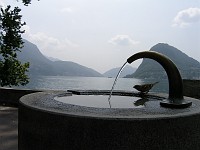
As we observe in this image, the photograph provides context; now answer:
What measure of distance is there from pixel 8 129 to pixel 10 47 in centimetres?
793

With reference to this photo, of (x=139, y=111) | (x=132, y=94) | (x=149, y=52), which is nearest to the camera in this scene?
(x=139, y=111)

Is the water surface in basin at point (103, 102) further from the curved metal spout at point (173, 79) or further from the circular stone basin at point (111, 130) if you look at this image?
the circular stone basin at point (111, 130)

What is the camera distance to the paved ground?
5.95 meters

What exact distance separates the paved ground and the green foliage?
4001mm

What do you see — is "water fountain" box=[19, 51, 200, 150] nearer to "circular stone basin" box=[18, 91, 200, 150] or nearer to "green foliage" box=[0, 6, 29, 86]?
"circular stone basin" box=[18, 91, 200, 150]

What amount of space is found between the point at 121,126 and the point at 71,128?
2.01ft

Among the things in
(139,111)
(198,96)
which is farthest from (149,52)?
(198,96)

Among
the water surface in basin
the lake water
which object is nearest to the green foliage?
the lake water

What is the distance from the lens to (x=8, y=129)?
7.31 m

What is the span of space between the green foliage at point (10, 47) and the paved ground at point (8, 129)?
4001 millimetres

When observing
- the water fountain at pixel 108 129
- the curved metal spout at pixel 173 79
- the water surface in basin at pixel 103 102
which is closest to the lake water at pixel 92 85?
the water surface in basin at pixel 103 102

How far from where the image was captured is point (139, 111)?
3582mm

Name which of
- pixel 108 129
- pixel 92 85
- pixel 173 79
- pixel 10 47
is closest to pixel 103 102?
pixel 173 79

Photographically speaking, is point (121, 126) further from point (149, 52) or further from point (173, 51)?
point (173, 51)
